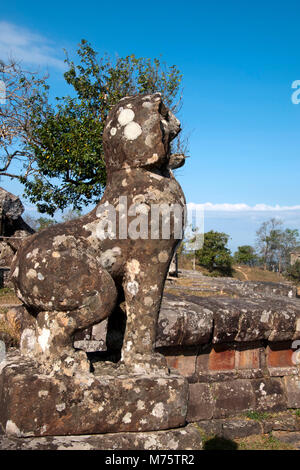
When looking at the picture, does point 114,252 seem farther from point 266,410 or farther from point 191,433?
point 266,410

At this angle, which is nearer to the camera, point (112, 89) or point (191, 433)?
point (191, 433)

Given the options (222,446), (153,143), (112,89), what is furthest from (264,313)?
(112,89)

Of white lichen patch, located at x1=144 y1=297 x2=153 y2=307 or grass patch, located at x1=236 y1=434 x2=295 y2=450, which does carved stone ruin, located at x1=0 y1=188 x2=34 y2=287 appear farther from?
white lichen patch, located at x1=144 y1=297 x2=153 y2=307

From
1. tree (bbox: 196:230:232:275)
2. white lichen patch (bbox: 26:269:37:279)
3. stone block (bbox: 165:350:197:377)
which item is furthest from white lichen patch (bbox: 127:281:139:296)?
tree (bbox: 196:230:232:275)

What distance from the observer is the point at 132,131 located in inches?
97.4

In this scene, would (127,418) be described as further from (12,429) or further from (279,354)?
(279,354)

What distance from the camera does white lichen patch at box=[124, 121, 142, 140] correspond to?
2.47 metres

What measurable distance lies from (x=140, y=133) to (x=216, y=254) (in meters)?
26.9

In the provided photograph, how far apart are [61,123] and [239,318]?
1001cm

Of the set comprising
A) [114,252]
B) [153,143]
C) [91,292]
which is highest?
[153,143]

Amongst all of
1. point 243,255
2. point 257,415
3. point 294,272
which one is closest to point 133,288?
point 257,415

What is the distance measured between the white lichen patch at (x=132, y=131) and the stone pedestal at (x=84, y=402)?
1.37m

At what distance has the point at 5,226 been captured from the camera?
49.8ft

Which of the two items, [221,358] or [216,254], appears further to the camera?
[216,254]
